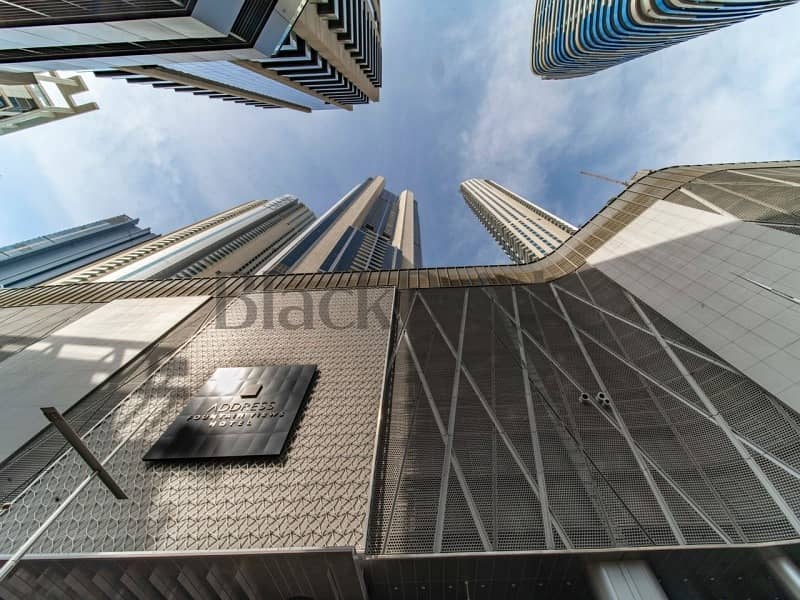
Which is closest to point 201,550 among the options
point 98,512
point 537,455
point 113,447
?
point 98,512

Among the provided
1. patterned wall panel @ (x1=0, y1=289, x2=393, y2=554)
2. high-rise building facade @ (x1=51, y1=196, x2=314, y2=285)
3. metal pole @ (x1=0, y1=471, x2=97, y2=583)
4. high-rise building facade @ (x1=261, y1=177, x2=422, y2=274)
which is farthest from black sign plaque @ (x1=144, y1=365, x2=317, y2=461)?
high-rise building facade @ (x1=51, y1=196, x2=314, y2=285)

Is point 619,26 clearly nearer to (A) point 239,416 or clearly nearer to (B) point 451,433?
(B) point 451,433

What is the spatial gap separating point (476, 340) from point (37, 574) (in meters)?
19.8

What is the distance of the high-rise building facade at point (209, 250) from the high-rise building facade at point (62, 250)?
16.2m

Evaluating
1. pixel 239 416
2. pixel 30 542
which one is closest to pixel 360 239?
pixel 239 416

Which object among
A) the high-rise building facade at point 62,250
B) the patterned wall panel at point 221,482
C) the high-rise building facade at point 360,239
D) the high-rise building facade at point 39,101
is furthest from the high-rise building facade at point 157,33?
the high-rise building facade at point 62,250

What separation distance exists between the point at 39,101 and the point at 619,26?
85.3 metres

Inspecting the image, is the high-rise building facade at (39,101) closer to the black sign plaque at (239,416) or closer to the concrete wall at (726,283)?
the black sign plaque at (239,416)

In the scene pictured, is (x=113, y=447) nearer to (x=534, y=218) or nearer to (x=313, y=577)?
(x=313, y=577)

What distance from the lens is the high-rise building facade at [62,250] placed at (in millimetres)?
81500

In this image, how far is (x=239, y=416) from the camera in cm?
1420

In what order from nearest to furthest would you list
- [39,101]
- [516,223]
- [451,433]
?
1. [451,433]
2. [39,101]
3. [516,223]

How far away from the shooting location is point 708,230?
55.9ft

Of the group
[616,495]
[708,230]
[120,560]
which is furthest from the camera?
[708,230]
